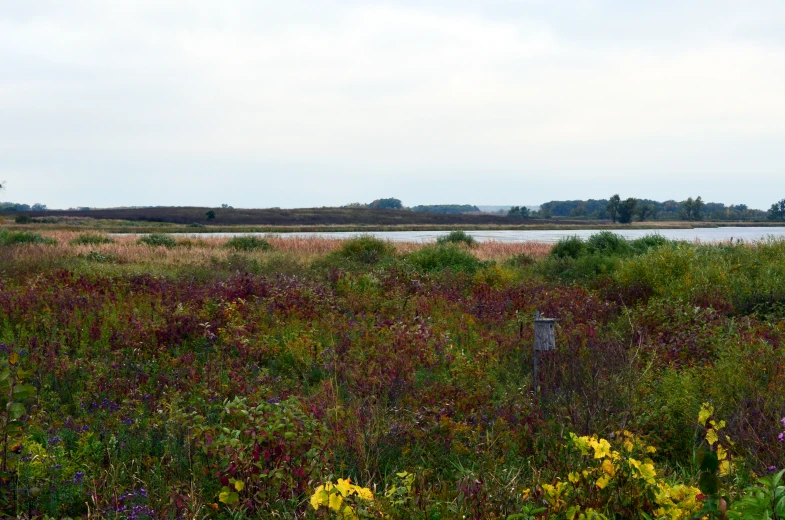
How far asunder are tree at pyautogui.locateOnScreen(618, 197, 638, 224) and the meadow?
110799mm

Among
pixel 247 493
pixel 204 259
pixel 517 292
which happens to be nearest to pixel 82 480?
pixel 247 493

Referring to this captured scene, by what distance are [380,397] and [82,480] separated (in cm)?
289

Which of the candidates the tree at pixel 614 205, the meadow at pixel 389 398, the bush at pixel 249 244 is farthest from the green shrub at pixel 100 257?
the tree at pixel 614 205

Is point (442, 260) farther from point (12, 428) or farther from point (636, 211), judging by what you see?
point (636, 211)

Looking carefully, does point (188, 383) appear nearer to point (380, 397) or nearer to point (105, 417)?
point (105, 417)

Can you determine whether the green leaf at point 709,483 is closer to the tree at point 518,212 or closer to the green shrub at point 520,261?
the green shrub at point 520,261

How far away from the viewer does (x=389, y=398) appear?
21.1 feet

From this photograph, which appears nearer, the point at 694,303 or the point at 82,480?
the point at 82,480

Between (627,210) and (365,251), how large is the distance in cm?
10688

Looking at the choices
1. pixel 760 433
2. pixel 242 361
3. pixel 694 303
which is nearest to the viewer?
pixel 760 433

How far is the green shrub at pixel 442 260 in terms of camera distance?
18.4 m

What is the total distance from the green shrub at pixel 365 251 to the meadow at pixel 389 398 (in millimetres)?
7212

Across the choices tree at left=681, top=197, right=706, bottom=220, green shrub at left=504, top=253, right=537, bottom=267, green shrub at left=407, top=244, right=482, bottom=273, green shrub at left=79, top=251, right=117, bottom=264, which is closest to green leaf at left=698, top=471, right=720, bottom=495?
green shrub at left=407, top=244, right=482, bottom=273

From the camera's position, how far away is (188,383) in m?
6.68
